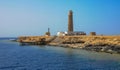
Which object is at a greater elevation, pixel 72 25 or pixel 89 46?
pixel 72 25

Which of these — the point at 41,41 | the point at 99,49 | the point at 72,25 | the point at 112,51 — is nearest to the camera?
the point at 112,51

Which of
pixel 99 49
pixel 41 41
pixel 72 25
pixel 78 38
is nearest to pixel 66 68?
pixel 99 49

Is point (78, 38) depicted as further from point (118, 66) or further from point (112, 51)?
point (118, 66)

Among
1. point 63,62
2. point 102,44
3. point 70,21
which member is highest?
point 70,21

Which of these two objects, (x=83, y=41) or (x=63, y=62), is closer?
(x=63, y=62)

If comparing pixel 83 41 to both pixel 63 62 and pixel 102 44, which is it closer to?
pixel 102 44

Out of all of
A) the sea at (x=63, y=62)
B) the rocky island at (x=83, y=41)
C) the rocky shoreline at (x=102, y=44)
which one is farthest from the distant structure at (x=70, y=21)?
the sea at (x=63, y=62)

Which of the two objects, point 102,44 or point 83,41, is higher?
point 83,41

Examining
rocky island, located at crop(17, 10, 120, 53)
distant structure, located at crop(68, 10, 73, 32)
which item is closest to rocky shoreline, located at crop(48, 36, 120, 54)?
rocky island, located at crop(17, 10, 120, 53)

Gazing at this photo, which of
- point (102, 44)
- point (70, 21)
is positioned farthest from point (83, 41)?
point (70, 21)

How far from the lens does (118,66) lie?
34.4 m

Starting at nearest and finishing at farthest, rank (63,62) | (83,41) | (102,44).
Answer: (63,62) → (102,44) → (83,41)

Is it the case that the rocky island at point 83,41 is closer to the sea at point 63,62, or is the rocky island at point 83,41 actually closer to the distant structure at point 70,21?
the distant structure at point 70,21

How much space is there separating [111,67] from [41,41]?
203 feet
